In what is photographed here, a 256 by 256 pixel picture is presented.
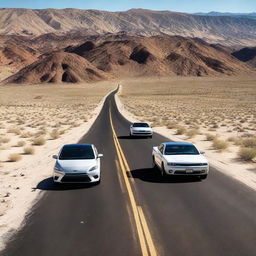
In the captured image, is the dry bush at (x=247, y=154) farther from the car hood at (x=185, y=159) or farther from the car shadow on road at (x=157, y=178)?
the car shadow on road at (x=157, y=178)

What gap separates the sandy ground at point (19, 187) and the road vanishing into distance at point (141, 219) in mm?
299

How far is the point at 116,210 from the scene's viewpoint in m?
10.3

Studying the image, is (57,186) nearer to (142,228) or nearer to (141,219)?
(141,219)

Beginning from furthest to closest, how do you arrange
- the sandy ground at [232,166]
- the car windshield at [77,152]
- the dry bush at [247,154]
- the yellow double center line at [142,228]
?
the dry bush at [247,154] < the sandy ground at [232,166] < the car windshield at [77,152] < the yellow double center line at [142,228]

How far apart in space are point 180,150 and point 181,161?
1241 millimetres

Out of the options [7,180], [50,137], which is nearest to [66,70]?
[50,137]

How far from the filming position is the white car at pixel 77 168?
1277 centimetres

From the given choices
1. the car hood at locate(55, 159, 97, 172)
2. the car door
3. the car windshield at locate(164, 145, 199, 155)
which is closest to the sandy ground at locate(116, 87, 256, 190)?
the car windshield at locate(164, 145, 199, 155)

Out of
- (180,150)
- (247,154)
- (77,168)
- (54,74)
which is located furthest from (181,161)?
(54,74)

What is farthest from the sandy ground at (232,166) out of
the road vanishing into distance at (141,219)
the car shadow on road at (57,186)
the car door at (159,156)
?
the car shadow on road at (57,186)

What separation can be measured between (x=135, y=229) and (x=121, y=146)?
1477 cm

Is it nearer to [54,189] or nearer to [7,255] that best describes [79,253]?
[7,255]

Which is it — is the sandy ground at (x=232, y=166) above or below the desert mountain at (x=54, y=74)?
above

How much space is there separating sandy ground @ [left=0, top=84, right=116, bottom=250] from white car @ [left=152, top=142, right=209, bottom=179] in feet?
14.3
